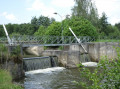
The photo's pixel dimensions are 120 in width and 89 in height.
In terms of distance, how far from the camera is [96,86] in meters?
3.46

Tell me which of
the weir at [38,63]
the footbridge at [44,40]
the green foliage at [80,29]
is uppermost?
the green foliage at [80,29]

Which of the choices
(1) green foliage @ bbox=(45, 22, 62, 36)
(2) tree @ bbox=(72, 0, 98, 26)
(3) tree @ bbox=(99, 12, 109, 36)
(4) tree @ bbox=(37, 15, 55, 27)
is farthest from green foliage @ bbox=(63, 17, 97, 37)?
(4) tree @ bbox=(37, 15, 55, 27)

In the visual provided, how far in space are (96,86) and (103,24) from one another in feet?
146

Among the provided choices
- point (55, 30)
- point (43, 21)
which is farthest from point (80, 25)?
point (43, 21)

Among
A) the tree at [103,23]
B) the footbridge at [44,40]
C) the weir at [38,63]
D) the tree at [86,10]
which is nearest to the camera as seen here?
the weir at [38,63]

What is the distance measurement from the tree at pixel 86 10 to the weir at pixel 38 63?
19.6 meters

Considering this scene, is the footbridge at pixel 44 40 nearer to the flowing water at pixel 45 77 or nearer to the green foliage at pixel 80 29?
the green foliage at pixel 80 29

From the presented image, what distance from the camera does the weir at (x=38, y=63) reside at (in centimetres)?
1758

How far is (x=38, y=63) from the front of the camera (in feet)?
60.8

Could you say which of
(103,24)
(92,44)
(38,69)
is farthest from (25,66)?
(103,24)

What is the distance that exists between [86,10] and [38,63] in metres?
A: 24.0

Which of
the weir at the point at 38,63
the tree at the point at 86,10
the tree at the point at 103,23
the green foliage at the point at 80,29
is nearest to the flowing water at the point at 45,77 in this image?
the weir at the point at 38,63

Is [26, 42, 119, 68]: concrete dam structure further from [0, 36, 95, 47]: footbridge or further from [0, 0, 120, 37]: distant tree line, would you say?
[0, 0, 120, 37]: distant tree line

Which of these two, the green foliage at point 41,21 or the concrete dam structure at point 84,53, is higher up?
the green foliage at point 41,21
